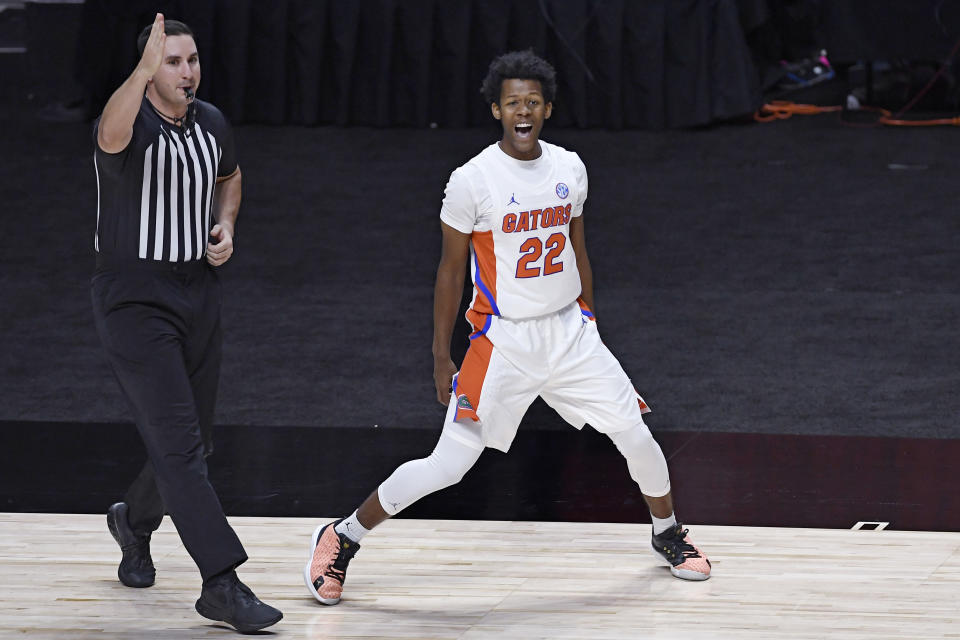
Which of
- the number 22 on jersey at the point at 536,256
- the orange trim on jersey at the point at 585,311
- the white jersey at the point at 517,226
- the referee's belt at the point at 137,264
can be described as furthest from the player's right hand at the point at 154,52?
the orange trim on jersey at the point at 585,311

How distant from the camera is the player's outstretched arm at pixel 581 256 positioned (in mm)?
3914

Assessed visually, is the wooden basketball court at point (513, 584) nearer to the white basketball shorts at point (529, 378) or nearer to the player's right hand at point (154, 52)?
the white basketball shorts at point (529, 378)

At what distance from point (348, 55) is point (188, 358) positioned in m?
9.91

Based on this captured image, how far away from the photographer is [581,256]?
3.98 metres

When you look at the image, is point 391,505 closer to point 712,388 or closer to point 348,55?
point 712,388

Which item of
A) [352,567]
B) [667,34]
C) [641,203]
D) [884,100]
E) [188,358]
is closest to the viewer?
[188,358]

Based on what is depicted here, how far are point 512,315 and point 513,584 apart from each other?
789 mm

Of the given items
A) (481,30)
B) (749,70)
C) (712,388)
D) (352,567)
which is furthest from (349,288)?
(749,70)

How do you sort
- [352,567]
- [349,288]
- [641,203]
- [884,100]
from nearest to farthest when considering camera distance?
[352,567]
[349,288]
[641,203]
[884,100]

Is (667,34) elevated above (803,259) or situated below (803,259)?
above

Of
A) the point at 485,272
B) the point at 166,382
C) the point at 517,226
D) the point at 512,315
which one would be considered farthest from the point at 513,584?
the point at 166,382

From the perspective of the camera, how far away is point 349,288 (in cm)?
801

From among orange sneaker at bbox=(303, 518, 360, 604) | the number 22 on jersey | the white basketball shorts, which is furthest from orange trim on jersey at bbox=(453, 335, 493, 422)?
orange sneaker at bbox=(303, 518, 360, 604)

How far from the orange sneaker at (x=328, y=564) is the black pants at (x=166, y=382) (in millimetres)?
295
